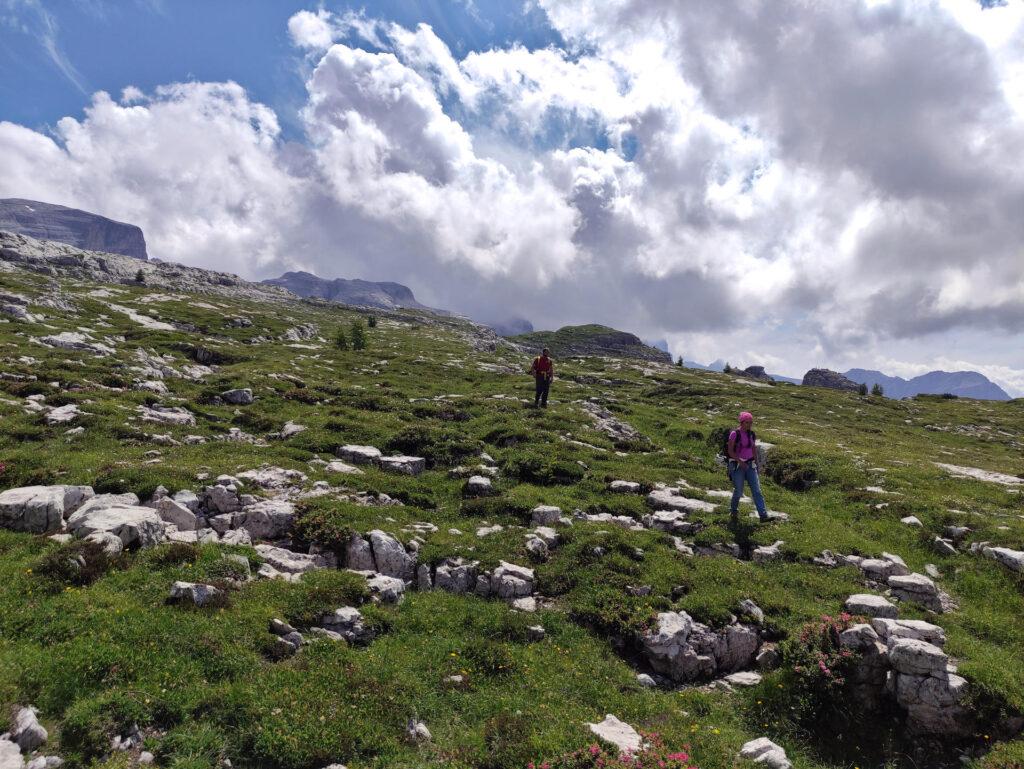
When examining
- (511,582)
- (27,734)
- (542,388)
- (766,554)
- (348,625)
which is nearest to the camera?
(27,734)

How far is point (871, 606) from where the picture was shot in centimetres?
1412

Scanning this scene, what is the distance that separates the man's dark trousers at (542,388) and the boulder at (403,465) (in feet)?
50.3

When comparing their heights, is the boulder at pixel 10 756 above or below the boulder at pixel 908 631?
below

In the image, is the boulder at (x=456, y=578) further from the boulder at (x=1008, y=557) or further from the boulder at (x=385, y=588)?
the boulder at (x=1008, y=557)

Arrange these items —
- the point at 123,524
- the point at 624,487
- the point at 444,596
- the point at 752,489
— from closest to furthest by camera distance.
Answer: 1. the point at 123,524
2. the point at 444,596
3. the point at 752,489
4. the point at 624,487

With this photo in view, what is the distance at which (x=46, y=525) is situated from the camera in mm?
14508

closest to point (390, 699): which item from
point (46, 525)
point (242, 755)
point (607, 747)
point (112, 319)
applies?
point (242, 755)

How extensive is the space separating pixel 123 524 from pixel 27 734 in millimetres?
6817

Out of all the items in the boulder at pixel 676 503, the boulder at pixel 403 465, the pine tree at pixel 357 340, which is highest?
the pine tree at pixel 357 340

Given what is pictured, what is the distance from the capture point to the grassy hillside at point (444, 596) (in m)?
9.36

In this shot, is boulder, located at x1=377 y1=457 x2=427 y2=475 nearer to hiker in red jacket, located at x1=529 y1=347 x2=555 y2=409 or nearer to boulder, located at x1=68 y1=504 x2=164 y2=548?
boulder, located at x1=68 y1=504 x2=164 y2=548

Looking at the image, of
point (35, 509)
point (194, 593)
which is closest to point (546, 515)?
point (194, 593)

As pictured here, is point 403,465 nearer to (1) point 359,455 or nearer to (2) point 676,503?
(1) point 359,455

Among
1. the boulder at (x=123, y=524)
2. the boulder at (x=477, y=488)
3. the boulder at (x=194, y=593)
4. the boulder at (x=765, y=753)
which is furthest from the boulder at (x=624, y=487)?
the boulder at (x=123, y=524)
